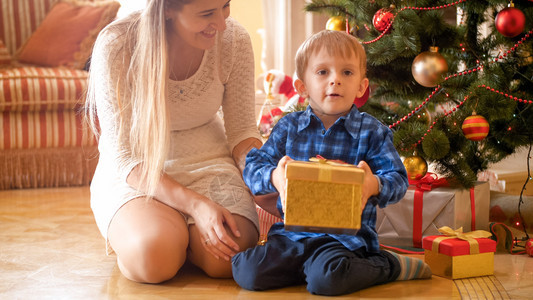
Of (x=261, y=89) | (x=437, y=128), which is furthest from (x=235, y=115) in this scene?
(x=261, y=89)

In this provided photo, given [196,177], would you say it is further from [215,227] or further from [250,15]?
[250,15]

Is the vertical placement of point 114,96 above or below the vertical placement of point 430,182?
above

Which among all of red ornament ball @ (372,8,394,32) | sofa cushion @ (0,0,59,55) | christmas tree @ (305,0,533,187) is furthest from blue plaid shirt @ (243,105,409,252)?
sofa cushion @ (0,0,59,55)

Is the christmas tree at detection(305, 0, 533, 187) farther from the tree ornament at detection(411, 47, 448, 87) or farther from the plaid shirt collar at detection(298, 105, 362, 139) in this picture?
the plaid shirt collar at detection(298, 105, 362, 139)

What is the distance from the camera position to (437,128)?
1769mm

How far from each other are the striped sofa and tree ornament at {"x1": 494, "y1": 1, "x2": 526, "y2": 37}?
5.52 feet

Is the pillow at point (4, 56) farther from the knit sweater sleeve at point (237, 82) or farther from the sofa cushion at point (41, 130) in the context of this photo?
the knit sweater sleeve at point (237, 82)

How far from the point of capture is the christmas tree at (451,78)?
1687 millimetres

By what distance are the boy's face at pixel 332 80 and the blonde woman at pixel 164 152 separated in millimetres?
235

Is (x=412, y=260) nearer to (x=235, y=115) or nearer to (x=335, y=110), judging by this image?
(x=335, y=110)

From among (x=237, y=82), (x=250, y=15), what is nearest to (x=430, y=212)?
(x=237, y=82)

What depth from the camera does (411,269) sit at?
4.65ft

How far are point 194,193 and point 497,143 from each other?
973 mm

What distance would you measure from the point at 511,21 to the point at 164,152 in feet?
3.13
